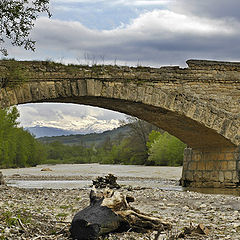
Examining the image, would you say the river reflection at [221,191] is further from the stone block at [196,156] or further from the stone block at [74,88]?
the stone block at [74,88]

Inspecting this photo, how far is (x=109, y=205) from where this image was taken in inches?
218

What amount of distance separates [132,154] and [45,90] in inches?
1869

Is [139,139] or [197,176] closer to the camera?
[197,176]

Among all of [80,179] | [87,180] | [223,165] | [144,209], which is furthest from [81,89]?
[80,179]

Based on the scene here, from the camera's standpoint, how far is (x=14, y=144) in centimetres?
5066

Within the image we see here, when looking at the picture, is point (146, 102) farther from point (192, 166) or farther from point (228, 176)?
point (192, 166)

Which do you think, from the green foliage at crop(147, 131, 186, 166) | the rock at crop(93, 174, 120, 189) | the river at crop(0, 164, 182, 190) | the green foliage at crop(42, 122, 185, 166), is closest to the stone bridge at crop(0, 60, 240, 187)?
the river at crop(0, 164, 182, 190)

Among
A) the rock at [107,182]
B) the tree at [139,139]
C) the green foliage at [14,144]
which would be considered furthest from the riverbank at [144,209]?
the tree at [139,139]

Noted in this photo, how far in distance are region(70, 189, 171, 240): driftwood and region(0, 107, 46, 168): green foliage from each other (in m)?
39.4

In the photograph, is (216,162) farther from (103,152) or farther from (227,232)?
(103,152)

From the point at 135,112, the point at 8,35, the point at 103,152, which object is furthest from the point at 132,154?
the point at 8,35

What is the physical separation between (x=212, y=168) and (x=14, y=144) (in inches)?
1535

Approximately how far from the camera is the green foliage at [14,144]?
1839 inches

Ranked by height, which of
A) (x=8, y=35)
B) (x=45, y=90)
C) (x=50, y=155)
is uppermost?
(x=8, y=35)
